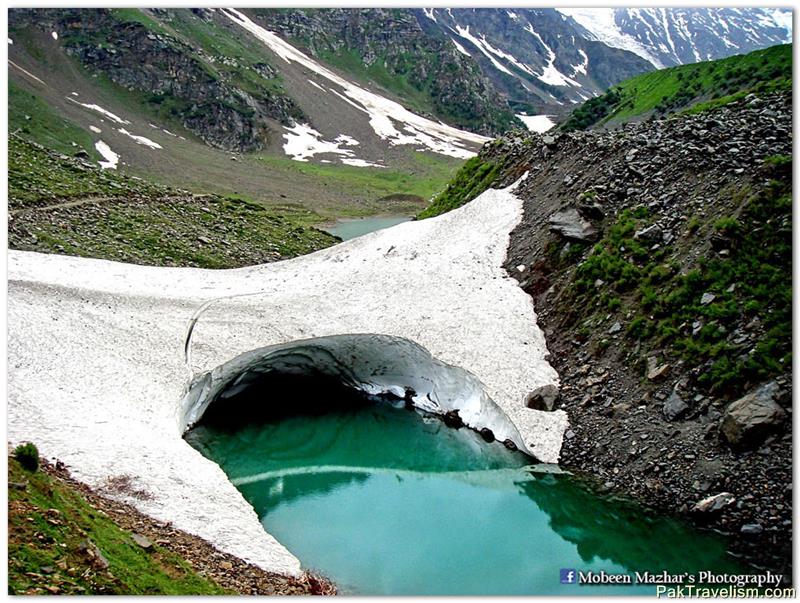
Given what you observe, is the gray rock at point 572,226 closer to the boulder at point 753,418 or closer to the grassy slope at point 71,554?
the boulder at point 753,418

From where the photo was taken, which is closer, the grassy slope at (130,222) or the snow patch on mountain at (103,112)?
the grassy slope at (130,222)

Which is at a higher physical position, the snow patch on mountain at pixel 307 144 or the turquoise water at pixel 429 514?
the turquoise water at pixel 429 514

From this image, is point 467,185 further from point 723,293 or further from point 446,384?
point 723,293

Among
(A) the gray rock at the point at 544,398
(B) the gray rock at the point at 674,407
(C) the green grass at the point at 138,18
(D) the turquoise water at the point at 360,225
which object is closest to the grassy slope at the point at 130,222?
(D) the turquoise water at the point at 360,225

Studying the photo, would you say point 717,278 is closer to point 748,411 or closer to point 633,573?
point 748,411

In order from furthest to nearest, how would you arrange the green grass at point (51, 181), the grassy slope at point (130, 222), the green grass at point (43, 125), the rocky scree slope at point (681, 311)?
the green grass at point (43, 125) → the green grass at point (51, 181) → the grassy slope at point (130, 222) → the rocky scree slope at point (681, 311)

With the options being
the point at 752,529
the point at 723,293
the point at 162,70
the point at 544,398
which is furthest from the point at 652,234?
the point at 162,70

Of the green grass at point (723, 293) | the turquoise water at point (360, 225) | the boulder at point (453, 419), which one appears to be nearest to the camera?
the green grass at point (723, 293)
